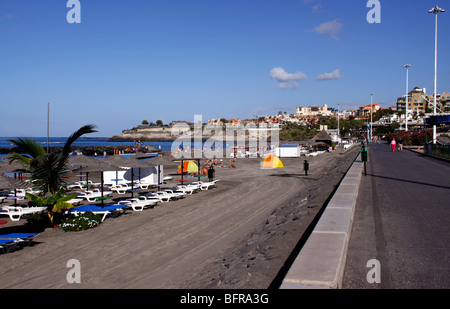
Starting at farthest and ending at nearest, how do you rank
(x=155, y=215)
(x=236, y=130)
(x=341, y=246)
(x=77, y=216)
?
(x=236, y=130) < (x=155, y=215) < (x=77, y=216) < (x=341, y=246)

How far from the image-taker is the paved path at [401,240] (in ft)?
16.1

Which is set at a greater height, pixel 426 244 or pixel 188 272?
pixel 426 244

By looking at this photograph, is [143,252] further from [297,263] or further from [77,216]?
[297,263]

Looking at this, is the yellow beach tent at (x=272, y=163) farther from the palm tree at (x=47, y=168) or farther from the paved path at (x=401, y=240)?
the palm tree at (x=47, y=168)

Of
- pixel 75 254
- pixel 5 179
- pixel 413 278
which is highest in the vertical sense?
pixel 5 179

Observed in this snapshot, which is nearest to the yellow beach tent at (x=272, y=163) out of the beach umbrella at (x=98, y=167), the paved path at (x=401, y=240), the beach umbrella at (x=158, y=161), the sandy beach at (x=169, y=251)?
the beach umbrella at (x=158, y=161)

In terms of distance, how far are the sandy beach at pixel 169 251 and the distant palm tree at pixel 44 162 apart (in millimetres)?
1574

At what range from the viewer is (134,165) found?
15430mm

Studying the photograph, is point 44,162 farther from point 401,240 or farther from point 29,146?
point 401,240

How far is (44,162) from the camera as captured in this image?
11.7m

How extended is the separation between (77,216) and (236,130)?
187 meters

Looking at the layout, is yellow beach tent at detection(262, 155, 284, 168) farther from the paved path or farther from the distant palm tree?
the distant palm tree

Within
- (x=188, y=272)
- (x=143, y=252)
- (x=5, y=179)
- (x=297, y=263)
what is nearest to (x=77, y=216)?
(x=5, y=179)

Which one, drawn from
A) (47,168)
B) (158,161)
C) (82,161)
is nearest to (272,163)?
(158,161)
